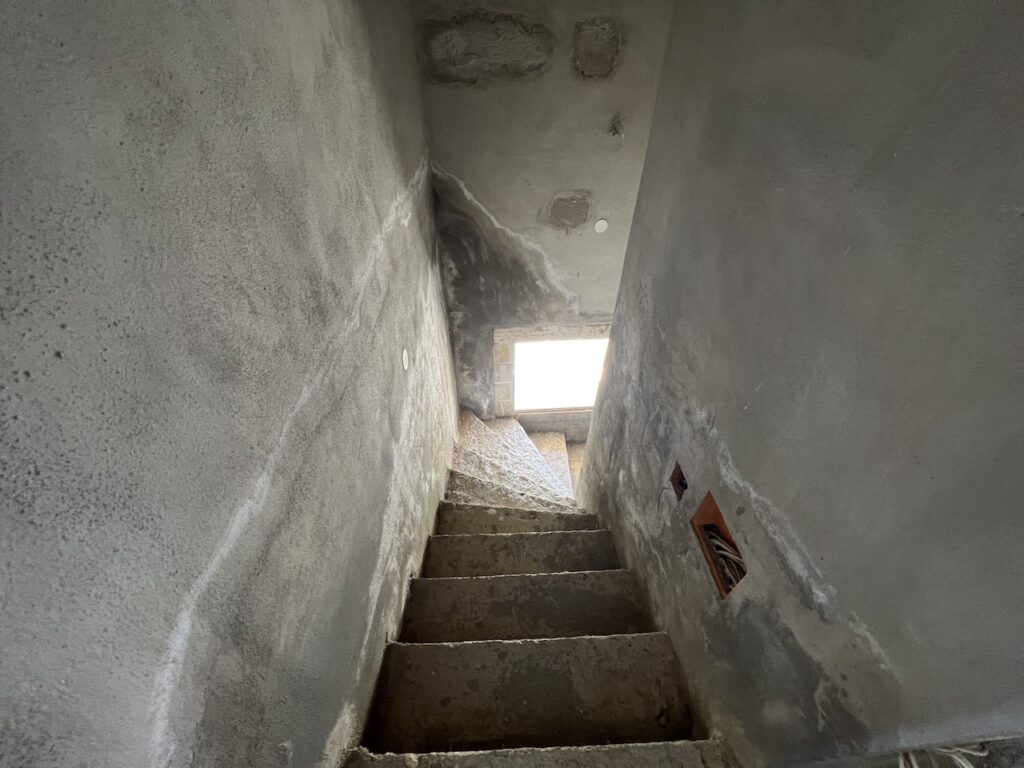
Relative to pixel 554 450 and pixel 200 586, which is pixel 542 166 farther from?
pixel 554 450

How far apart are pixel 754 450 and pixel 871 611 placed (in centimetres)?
46

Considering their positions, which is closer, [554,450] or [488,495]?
[488,495]

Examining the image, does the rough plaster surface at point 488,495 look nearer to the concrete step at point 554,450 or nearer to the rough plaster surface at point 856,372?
the concrete step at point 554,450

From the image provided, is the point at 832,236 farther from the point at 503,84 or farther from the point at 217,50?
the point at 503,84

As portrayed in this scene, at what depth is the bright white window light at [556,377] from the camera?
21.2 ft

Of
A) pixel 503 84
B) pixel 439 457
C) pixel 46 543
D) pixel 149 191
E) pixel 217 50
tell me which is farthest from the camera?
pixel 439 457

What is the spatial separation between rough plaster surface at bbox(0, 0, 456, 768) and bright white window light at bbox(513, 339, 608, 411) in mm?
5028

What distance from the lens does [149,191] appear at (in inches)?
26.1

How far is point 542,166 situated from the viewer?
3.49m

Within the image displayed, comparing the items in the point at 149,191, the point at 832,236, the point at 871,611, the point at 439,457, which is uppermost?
the point at 439,457

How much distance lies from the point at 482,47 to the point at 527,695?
11.3 feet

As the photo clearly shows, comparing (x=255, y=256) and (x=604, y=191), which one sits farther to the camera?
(x=604, y=191)

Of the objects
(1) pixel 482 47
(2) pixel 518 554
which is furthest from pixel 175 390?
(1) pixel 482 47

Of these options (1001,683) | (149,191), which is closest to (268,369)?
(149,191)
